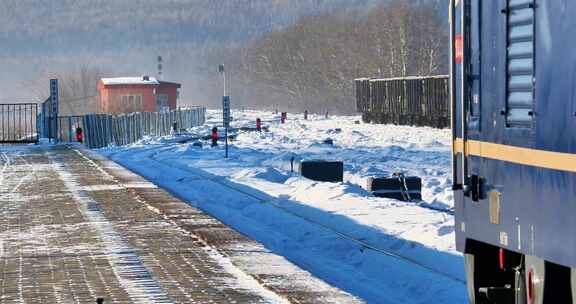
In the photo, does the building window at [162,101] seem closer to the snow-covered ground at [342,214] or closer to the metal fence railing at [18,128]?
the metal fence railing at [18,128]

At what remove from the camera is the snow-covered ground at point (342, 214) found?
1298cm

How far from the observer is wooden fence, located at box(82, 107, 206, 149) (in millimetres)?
45500

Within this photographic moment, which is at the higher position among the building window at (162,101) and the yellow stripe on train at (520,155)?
the yellow stripe on train at (520,155)

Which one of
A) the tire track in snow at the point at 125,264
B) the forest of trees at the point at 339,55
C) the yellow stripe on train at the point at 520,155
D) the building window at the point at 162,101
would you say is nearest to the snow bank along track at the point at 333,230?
the tire track in snow at the point at 125,264

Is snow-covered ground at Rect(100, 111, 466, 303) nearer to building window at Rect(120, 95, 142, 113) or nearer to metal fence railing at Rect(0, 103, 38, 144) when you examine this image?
metal fence railing at Rect(0, 103, 38, 144)

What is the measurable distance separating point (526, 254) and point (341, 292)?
193 inches

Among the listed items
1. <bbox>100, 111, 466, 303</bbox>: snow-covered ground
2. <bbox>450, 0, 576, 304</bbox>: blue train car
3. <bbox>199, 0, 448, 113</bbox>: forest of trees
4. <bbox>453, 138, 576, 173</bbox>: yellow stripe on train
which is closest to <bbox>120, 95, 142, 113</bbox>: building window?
<bbox>199, 0, 448, 113</bbox>: forest of trees

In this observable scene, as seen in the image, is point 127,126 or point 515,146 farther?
point 127,126

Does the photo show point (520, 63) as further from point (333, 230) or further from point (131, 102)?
point (131, 102)

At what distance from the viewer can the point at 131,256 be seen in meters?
14.1

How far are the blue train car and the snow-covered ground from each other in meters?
3.55

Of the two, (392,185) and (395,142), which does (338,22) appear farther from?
(392,185)

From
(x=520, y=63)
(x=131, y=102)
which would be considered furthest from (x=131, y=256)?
(x=131, y=102)

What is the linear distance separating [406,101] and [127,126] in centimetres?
2134
